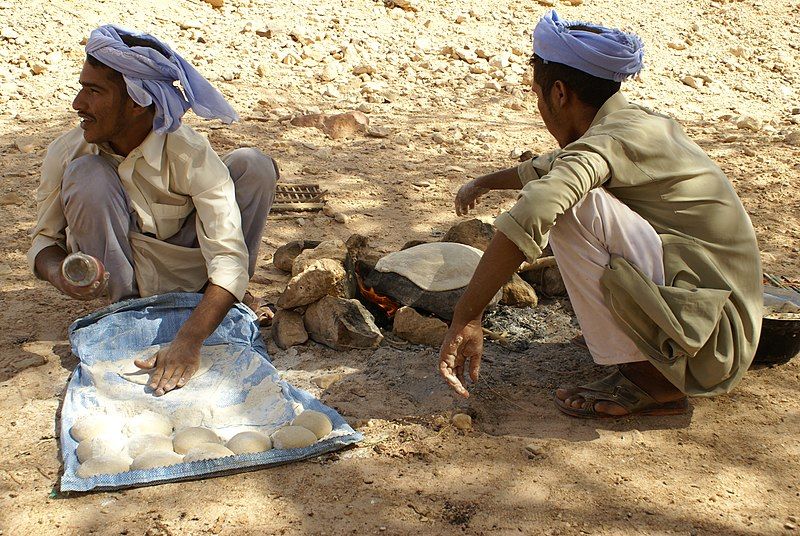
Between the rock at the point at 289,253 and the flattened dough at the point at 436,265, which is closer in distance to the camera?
the flattened dough at the point at 436,265

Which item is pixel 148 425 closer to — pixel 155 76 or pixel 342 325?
pixel 342 325

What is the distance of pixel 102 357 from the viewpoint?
3020 mm

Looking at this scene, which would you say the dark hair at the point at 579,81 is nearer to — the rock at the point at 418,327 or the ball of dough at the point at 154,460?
the rock at the point at 418,327

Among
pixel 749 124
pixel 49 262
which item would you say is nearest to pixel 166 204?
pixel 49 262

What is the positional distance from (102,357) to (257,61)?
4.96 metres

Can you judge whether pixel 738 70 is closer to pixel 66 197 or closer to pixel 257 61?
pixel 257 61

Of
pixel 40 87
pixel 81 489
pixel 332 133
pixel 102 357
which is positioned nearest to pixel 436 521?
pixel 81 489

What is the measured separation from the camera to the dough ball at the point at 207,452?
2479mm

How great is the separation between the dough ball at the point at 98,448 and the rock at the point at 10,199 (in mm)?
2649

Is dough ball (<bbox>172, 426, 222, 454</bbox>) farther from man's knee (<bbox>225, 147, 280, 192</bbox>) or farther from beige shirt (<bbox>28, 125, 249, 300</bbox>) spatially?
man's knee (<bbox>225, 147, 280, 192</bbox>)

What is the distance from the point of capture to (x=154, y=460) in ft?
8.09

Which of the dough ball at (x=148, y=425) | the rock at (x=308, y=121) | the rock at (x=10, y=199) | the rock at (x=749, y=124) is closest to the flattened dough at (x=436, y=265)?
the dough ball at (x=148, y=425)

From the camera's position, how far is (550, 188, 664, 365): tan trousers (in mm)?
2549

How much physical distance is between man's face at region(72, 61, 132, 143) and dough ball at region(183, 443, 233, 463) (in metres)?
1.26
